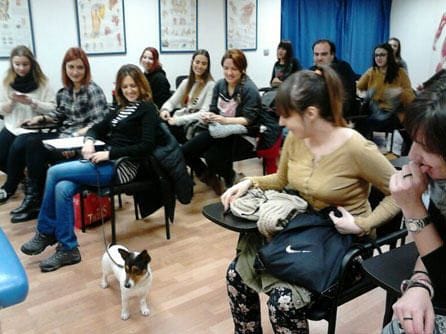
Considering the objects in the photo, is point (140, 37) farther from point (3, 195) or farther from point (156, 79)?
point (3, 195)

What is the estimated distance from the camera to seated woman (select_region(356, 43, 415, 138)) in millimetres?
4594

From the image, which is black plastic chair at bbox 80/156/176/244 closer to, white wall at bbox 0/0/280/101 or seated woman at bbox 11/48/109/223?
seated woman at bbox 11/48/109/223

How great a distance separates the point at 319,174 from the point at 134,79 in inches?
61.4

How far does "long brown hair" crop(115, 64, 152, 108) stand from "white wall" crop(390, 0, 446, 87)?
6.02 m

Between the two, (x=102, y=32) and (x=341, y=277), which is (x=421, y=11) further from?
(x=341, y=277)

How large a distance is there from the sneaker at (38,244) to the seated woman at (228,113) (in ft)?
4.35

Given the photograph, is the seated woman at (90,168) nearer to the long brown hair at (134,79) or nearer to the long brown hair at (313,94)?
the long brown hair at (134,79)

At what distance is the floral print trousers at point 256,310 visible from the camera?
1410 millimetres

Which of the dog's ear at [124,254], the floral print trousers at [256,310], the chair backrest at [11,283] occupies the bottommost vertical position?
the dog's ear at [124,254]

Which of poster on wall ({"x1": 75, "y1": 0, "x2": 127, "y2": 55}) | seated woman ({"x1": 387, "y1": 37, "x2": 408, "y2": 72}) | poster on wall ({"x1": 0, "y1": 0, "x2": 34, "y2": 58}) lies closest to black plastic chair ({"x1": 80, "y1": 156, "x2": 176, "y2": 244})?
poster on wall ({"x1": 0, "y1": 0, "x2": 34, "y2": 58})

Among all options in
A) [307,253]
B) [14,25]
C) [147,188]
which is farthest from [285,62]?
[307,253]

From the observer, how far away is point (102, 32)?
4809 mm

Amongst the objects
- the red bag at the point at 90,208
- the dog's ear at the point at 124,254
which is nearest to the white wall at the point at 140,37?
the red bag at the point at 90,208

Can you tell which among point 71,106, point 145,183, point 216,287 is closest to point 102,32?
point 71,106
